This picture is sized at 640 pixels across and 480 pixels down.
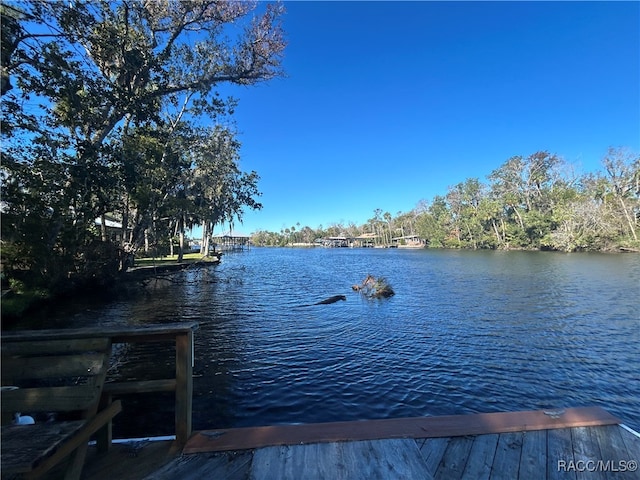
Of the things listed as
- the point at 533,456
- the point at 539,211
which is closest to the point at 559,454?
the point at 533,456

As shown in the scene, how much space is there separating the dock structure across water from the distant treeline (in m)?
59.9

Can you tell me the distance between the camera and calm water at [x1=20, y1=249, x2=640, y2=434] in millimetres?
5438

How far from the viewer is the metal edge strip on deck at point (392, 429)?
2643 millimetres

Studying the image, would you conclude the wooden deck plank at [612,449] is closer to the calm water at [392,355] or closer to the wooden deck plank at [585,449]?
the wooden deck plank at [585,449]

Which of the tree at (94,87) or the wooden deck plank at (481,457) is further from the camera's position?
the tree at (94,87)

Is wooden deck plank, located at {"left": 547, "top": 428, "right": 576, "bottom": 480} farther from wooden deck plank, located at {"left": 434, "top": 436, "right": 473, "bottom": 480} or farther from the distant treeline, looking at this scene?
the distant treeline

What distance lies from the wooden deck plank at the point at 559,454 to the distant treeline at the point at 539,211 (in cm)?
5985

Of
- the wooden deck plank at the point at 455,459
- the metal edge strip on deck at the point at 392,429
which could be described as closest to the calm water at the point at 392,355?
the metal edge strip on deck at the point at 392,429

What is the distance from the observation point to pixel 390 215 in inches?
4737

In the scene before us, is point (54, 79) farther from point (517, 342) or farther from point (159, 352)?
point (517, 342)

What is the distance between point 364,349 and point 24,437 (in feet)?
24.3

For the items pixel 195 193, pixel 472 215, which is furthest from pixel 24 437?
pixel 472 215

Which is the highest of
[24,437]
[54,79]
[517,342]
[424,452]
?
[54,79]

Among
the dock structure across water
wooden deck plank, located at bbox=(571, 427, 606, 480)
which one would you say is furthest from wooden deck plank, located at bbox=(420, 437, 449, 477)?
wooden deck plank, located at bbox=(571, 427, 606, 480)
